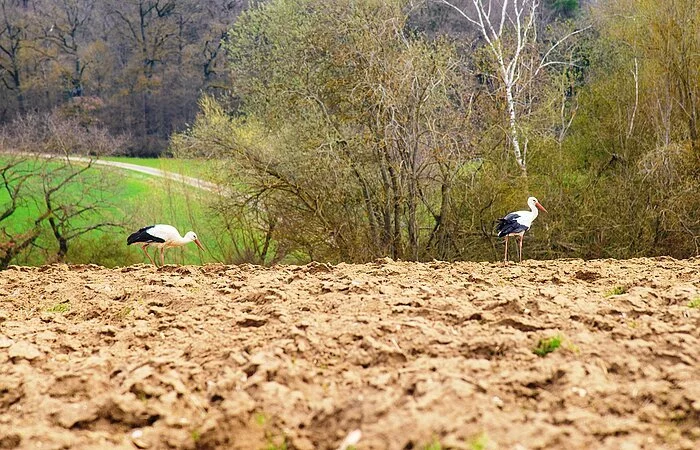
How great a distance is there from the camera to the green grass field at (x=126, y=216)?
23.2 m

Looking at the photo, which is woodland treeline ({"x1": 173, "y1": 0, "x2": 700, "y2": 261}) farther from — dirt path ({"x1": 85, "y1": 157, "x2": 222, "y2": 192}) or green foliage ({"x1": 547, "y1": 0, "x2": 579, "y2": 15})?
green foliage ({"x1": 547, "y1": 0, "x2": 579, "y2": 15})

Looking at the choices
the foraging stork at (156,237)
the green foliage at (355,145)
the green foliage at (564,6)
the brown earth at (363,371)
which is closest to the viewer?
the brown earth at (363,371)

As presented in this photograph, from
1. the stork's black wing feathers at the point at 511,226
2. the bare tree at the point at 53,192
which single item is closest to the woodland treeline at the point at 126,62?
the bare tree at the point at 53,192

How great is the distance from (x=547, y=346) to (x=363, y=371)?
0.99 metres

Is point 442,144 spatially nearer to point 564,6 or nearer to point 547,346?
point 547,346

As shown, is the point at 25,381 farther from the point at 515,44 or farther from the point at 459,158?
the point at 515,44

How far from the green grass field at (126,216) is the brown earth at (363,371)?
17092mm

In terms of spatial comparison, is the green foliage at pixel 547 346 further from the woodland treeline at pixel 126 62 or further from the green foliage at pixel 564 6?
the woodland treeline at pixel 126 62

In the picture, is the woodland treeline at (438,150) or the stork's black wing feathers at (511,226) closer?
the stork's black wing feathers at (511,226)

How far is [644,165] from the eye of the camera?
56.0 ft

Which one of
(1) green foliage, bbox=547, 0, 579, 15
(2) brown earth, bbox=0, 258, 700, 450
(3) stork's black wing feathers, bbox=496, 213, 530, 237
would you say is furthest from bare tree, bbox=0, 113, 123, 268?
(1) green foliage, bbox=547, 0, 579, 15

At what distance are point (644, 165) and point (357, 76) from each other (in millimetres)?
7029

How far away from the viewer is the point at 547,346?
3.86 metres

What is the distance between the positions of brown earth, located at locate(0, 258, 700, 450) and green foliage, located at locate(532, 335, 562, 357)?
42 mm
